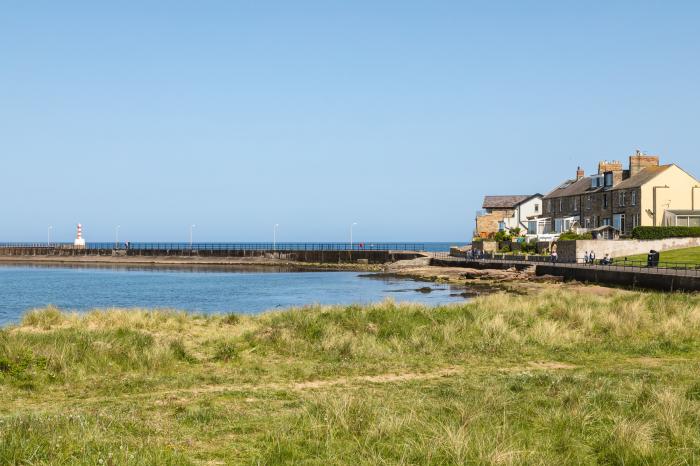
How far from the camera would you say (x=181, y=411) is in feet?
34.1

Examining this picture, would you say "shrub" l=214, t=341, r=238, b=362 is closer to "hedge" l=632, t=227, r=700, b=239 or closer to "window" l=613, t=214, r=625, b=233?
"hedge" l=632, t=227, r=700, b=239

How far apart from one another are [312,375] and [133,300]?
35.9 metres

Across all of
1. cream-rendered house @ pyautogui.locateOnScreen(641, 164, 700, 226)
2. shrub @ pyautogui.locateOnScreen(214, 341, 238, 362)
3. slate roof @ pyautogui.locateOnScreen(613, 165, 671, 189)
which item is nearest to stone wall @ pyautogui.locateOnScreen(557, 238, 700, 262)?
cream-rendered house @ pyautogui.locateOnScreen(641, 164, 700, 226)

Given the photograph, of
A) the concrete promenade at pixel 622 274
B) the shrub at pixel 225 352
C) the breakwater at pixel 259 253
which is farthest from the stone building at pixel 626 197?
the shrub at pixel 225 352

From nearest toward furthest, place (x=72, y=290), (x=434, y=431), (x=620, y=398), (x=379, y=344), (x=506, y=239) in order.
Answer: (x=434, y=431) → (x=620, y=398) → (x=379, y=344) → (x=72, y=290) → (x=506, y=239)

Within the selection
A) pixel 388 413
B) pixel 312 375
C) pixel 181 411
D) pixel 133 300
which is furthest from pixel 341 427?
pixel 133 300

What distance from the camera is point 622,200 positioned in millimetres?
70312

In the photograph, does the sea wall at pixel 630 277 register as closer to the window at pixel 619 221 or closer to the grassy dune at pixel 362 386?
the grassy dune at pixel 362 386

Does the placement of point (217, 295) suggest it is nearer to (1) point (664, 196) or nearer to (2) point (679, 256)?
(2) point (679, 256)

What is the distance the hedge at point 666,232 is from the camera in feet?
195

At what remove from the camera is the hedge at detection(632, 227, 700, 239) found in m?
59.6

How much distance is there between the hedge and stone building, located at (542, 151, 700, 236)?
624 cm

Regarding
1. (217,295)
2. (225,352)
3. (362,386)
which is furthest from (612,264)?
(362,386)

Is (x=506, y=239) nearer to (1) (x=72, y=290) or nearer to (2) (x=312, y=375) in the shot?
(1) (x=72, y=290)
